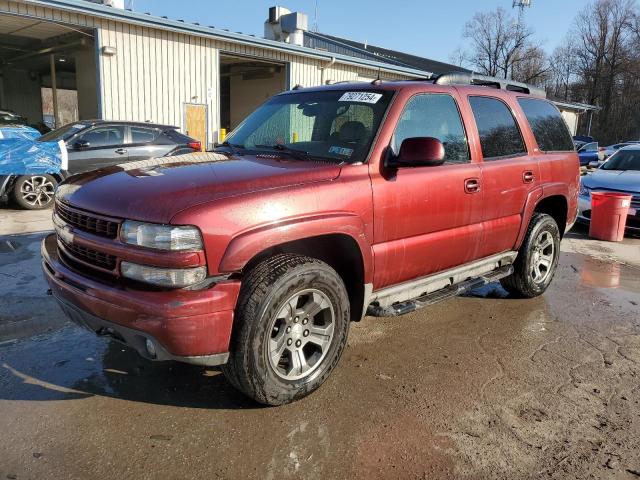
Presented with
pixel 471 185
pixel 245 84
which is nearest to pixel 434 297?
pixel 471 185

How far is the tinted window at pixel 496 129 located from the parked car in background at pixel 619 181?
5480 millimetres

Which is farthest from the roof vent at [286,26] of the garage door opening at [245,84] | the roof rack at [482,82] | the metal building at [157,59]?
the roof rack at [482,82]

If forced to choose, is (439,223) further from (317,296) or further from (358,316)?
(317,296)

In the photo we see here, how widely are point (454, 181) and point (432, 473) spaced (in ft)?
6.94

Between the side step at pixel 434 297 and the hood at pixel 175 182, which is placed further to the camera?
the side step at pixel 434 297

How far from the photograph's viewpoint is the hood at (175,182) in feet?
8.71

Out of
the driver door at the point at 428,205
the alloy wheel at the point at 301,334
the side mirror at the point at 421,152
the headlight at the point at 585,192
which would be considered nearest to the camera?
the alloy wheel at the point at 301,334

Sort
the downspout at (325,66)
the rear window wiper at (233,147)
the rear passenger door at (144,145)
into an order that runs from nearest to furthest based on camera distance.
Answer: the rear window wiper at (233,147)
the rear passenger door at (144,145)
the downspout at (325,66)

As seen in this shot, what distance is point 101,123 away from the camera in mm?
10336

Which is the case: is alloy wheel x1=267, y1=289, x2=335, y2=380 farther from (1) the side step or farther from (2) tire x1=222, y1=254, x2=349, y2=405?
(1) the side step

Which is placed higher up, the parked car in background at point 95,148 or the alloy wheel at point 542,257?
the parked car in background at point 95,148

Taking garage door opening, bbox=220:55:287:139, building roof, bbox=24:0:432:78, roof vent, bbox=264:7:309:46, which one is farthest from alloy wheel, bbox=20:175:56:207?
roof vent, bbox=264:7:309:46

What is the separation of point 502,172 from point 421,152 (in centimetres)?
138

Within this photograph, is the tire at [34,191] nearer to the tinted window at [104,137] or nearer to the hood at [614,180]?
the tinted window at [104,137]
